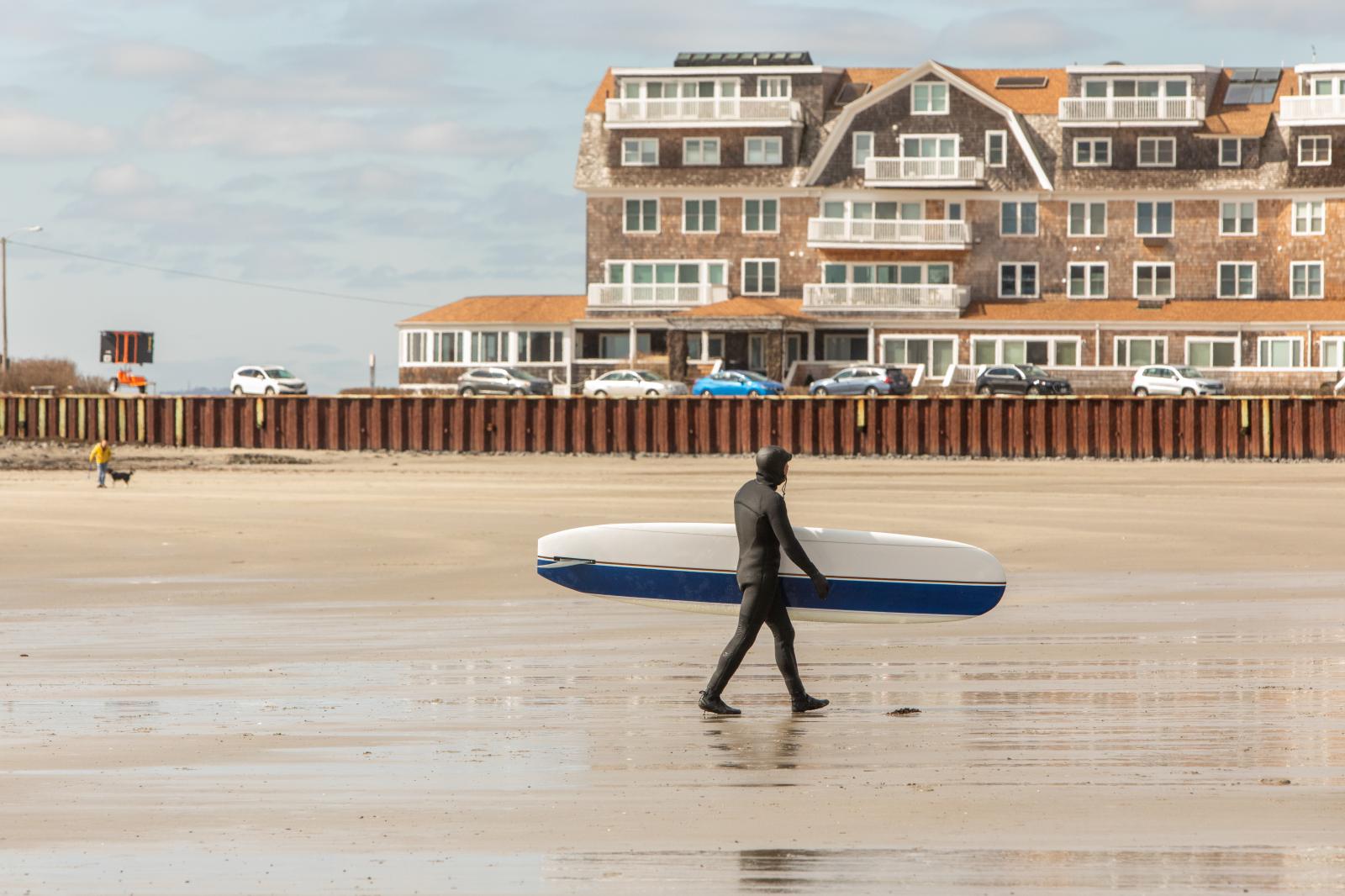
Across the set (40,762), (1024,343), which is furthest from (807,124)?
(40,762)

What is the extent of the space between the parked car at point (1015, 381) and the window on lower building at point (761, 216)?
13.9 metres

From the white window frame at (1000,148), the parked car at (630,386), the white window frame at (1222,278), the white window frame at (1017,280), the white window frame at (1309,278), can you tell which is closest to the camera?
the parked car at (630,386)

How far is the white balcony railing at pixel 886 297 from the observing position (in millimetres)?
70312

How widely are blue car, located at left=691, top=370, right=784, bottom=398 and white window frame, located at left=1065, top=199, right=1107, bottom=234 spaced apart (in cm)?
1692

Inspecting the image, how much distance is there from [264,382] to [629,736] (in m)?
60.1

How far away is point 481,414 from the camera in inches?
2003

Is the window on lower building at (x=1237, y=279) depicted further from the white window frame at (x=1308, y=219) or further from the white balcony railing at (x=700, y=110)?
the white balcony railing at (x=700, y=110)

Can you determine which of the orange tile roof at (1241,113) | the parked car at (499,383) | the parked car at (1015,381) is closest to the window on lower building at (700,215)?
the parked car at (499,383)

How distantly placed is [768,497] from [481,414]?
4027cm

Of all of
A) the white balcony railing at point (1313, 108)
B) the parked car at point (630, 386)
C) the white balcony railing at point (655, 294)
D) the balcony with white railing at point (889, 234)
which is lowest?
the parked car at point (630, 386)

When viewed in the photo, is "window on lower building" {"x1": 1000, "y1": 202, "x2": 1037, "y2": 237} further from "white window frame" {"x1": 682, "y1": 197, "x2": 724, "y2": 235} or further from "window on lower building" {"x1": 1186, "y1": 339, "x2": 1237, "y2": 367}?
"white window frame" {"x1": 682, "y1": 197, "x2": 724, "y2": 235}

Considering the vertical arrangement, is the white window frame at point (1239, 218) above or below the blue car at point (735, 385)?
above

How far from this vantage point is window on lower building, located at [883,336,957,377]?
230 ft

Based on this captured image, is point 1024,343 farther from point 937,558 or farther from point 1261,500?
point 937,558
